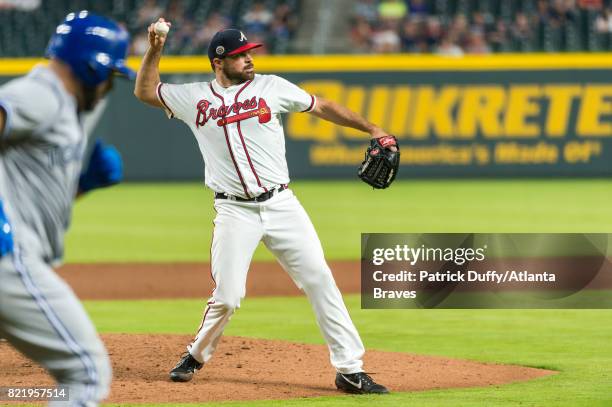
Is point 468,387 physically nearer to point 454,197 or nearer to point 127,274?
point 127,274

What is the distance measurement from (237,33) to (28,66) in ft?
49.4

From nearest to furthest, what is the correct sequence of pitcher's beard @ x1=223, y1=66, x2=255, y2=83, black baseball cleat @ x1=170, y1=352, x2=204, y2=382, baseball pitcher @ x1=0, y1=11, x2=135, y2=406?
baseball pitcher @ x1=0, y1=11, x2=135, y2=406
pitcher's beard @ x1=223, y1=66, x2=255, y2=83
black baseball cleat @ x1=170, y1=352, x2=204, y2=382

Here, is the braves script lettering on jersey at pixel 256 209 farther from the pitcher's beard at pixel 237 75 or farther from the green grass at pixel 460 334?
the green grass at pixel 460 334

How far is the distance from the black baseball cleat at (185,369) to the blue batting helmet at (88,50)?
2.87m

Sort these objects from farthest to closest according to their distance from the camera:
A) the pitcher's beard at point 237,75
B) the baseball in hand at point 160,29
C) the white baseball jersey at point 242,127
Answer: the pitcher's beard at point 237,75, the white baseball jersey at point 242,127, the baseball in hand at point 160,29

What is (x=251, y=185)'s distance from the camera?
6.40 metres

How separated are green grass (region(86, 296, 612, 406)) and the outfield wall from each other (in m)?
11.0

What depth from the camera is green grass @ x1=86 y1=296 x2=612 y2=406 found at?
245 inches

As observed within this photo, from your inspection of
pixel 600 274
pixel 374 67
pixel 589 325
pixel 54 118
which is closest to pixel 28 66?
pixel 374 67

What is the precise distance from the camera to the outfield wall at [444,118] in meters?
21.2

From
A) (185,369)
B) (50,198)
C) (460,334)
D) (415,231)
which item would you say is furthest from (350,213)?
(50,198)

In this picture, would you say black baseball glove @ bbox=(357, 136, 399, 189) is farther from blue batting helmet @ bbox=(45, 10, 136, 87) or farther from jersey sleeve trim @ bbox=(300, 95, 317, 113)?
blue batting helmet @ bbox=(45, 10, 136, 87)
